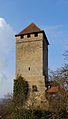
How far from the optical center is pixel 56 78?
742 centimetres

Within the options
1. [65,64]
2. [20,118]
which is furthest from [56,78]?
[20,118]

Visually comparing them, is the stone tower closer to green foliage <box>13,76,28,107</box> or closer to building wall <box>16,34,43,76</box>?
building wall <box>16,34,43,76</box>

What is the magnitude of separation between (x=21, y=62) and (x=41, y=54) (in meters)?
3.17

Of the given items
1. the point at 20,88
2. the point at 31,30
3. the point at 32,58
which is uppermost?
the point at 31,30

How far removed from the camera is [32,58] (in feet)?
65.1

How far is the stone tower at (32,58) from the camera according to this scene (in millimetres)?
19062

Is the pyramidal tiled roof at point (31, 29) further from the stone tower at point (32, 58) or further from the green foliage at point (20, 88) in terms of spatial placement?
the green foliage at point (20, 88)

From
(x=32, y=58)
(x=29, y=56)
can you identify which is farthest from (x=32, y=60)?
(x=29, y=56)

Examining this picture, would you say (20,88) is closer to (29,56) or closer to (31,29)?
(29,56)

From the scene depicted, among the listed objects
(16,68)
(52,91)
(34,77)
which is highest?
(16,68)

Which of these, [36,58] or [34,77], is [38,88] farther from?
[36,58]

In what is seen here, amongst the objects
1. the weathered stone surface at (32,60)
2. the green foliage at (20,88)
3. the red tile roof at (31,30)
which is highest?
the red tile roof at (31,30)

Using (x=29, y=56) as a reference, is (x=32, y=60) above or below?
below

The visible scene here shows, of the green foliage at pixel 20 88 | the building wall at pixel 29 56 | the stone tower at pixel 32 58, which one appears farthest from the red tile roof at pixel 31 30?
the green foliage at pixel 20 88
